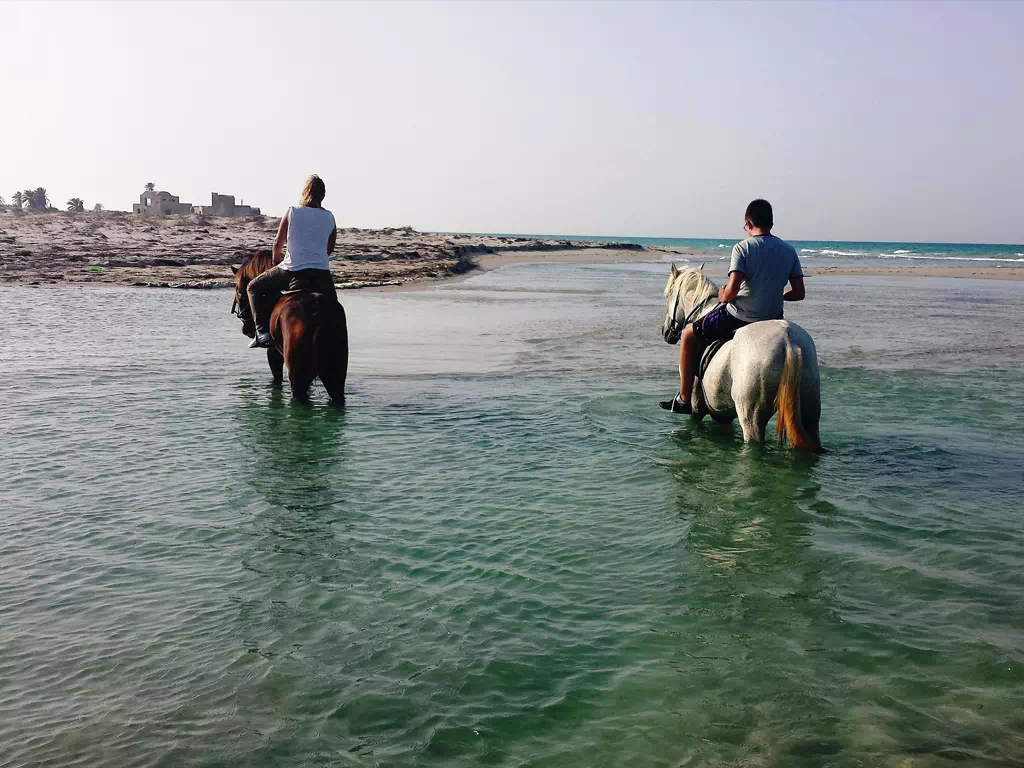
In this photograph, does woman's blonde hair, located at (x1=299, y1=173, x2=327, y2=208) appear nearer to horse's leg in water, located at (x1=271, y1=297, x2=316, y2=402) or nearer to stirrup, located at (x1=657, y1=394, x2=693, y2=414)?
horse's leg in water, located at (x1=271, y1=297, x2=316, y2=402)

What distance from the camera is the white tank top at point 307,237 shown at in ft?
31.4

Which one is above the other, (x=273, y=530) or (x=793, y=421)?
(x=793, y=421)

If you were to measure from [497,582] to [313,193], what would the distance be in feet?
20.3

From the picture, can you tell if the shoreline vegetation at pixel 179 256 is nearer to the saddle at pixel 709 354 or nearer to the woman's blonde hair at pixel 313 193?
the woman's blonde hair at pixel 313 193

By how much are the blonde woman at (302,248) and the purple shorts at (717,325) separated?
13.9ft

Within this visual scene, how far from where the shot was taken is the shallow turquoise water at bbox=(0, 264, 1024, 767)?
139 inches

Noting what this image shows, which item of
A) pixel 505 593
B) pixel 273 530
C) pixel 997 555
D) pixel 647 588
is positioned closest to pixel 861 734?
pixel 647 588

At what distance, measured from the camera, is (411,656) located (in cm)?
408

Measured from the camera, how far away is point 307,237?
9656mm

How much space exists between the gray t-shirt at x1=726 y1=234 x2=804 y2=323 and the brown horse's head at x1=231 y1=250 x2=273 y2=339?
18.7 ft

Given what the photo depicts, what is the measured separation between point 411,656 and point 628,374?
29.2 ft

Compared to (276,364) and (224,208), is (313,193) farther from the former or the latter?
(224,208)

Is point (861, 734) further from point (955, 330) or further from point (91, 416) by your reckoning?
point (955, 330)

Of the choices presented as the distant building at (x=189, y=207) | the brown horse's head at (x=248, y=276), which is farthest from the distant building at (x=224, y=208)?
the brown horse's head at (x=248, y=276)
